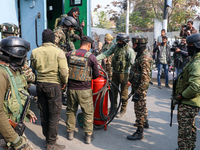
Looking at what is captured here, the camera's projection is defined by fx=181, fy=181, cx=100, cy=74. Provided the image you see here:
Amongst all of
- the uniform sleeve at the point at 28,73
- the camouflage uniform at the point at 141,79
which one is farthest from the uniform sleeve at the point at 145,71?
the uniform sleeve at the point at 28,73

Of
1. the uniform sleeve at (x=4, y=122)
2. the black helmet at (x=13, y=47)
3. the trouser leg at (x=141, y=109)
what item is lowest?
the trouser leg at (x=141, y=109)

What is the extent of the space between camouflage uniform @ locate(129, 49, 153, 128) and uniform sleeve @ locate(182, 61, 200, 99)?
3.08 feet

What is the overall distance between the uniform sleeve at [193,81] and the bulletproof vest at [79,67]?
1.61 m

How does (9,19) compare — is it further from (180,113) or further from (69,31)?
(180,113)

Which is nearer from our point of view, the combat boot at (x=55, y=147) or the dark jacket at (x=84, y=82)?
the combat boot at (x=55, y=147)

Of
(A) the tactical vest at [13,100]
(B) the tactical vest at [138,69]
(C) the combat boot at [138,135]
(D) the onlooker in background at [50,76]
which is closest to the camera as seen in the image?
(A) the tactical vest at [13,100]

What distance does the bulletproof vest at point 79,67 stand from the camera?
314 cm

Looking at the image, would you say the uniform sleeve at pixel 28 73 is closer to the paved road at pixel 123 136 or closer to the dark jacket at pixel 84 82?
the dark jacket at pixel 84 82

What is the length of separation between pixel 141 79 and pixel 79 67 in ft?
3.73

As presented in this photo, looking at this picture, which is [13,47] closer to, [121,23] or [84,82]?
[84,82]

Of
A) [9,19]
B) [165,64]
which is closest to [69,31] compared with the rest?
[9,19]

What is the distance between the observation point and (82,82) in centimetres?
321

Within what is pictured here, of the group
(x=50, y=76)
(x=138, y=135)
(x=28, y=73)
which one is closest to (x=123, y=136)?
(x=138, y=135)

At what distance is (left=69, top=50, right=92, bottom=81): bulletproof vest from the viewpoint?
124 inches
